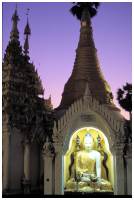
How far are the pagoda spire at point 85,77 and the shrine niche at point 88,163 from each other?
199cm

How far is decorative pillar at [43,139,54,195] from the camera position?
12.6 metres

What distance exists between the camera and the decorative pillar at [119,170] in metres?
12.4

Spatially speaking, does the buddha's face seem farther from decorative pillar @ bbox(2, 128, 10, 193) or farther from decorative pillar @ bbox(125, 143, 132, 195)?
decorative pillar @ bbox(2, 128, 10, 193)

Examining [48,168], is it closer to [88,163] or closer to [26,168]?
[26,168]

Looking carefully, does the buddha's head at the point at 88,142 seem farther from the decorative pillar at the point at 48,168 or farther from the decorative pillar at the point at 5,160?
the decorative pillar at the point at 5,160

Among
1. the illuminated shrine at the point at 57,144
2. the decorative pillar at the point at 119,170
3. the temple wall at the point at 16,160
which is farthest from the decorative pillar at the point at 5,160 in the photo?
the decorative pillar at the point at 119,170

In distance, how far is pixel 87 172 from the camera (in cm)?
1316

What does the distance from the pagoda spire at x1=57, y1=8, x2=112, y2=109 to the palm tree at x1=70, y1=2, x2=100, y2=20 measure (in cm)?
77

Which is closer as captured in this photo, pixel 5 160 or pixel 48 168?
pixel 48 168

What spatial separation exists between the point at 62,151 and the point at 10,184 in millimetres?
2046

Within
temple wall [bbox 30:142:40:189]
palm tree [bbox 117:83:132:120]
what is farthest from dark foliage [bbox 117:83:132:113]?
temple wall [bbox 30:142:40:189]

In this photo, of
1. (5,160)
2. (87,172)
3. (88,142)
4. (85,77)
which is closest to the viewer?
(5,160)

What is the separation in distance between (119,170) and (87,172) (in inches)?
47.4

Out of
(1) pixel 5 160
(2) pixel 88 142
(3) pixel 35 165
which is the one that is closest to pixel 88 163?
(2) pixel 88 142
